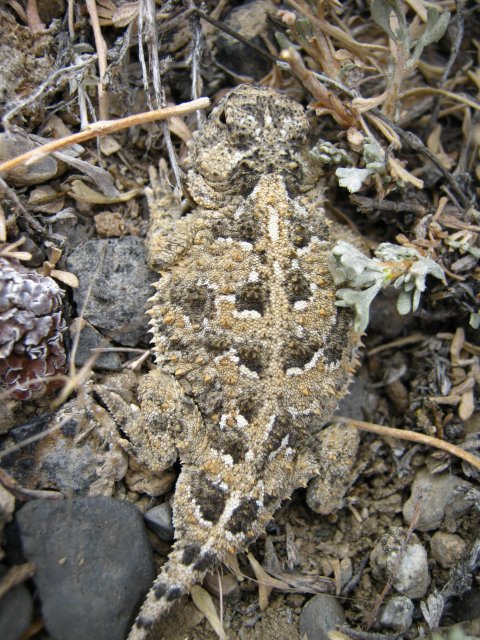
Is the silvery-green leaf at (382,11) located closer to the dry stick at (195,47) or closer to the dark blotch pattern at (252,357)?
the dry stick at (195,47)

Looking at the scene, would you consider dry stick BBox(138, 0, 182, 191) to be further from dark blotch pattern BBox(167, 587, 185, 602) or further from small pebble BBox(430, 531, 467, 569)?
small pebble BBox(430, 531, 467, 569)

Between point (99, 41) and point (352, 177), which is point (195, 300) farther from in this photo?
point (99, 41)

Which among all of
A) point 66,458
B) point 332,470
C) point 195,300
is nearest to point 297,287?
point 195,300

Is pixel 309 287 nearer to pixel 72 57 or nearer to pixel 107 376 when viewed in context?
pixel 107 376

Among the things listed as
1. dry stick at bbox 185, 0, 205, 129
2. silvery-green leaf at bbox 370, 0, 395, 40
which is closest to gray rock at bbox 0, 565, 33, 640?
dry stick at bbox 185, 0, 205, 129

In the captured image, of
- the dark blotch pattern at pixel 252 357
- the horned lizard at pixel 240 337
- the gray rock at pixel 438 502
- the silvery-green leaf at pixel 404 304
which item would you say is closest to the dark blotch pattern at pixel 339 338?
the horned lizard at pixel 240 337

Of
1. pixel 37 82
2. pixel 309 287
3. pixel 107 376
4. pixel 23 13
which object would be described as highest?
pixel 23 13

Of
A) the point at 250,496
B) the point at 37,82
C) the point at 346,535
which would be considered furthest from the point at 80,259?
the point at 346,535
